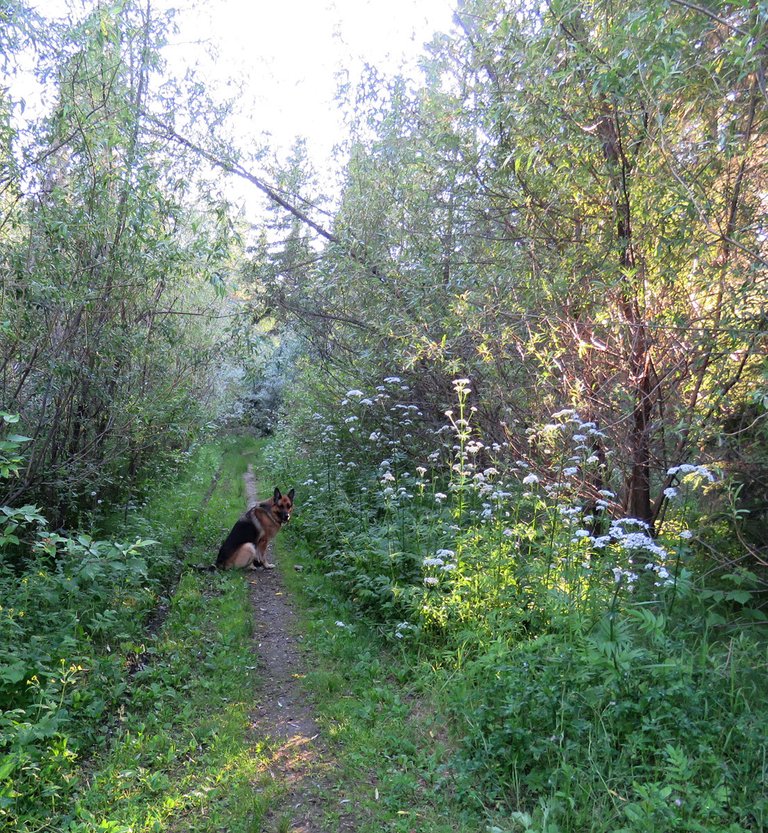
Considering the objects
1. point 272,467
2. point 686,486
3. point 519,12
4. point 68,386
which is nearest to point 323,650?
point 686,486

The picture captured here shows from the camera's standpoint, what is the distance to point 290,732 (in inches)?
172

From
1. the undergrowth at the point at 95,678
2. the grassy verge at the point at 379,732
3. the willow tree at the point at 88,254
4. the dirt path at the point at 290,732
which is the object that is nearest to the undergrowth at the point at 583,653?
the grassy verge at the point at 379,732

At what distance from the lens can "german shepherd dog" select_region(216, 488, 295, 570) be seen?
26.3 ft

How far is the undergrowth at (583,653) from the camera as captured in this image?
3.03 metres

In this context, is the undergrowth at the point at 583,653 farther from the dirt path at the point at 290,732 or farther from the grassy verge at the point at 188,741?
the grassy verge at the point at 188,741

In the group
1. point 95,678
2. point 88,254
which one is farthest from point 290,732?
point 88,254

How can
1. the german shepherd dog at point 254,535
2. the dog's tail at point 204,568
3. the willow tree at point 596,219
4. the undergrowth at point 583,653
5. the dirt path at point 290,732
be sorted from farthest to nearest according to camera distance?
the german shepherd dog at point 254,535
the dog's tail at point 204,568
the willow tree at point 596,219
the dirt path at point 290,732
the undergrowth at point 583,653

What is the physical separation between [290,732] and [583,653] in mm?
2381

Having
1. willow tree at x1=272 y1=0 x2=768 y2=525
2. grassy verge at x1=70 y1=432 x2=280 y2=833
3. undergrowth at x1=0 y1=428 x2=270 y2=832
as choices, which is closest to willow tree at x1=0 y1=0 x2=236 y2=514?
undergrowth at x1=0 y1=428 x2=270 y2=832

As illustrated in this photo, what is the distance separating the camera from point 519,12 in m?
5.39

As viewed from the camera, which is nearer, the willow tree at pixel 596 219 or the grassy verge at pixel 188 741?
the grassy verge at pixel 188 741

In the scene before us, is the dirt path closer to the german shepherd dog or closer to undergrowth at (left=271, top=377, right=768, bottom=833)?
undergrowth at (left=271, top=377, right=768, bottom=833)

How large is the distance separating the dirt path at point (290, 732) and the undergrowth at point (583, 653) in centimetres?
80

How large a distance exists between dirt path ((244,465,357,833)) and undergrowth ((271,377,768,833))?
31.4 inches
